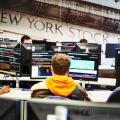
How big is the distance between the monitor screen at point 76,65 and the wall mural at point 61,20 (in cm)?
388

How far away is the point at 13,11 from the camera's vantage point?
5789mm

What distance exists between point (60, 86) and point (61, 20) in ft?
16.3

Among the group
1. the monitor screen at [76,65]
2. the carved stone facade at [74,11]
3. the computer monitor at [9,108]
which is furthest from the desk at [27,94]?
the carved stone facade at [74,11]

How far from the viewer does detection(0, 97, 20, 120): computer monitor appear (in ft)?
1.98

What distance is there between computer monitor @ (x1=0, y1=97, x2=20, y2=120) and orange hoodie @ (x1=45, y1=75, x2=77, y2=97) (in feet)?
2.07

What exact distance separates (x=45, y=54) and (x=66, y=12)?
13.4ft

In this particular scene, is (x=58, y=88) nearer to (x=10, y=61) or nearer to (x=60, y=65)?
(x=60, y=65)

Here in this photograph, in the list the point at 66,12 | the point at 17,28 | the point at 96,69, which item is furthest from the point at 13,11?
the point at 96,69

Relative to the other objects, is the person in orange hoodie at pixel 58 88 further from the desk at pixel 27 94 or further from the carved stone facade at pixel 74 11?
the carved stone facade at pixel 74 11

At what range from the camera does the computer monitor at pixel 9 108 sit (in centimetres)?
60

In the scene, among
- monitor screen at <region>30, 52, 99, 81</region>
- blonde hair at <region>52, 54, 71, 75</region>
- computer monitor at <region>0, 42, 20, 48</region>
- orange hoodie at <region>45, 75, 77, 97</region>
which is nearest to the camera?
orange hoodie at <region>45, 75, 77, 97</region>

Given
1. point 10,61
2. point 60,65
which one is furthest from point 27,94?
point 60,65

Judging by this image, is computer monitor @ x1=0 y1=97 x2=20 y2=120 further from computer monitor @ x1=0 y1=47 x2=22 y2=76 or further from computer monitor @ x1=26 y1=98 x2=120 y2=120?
computer monitor @ x1=0 y1=47 x2=22 y2=76

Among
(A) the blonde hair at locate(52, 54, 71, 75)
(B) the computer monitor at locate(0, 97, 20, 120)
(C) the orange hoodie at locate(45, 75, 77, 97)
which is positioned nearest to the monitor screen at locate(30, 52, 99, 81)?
(A) the blonde hair at locate(52, 54, 71, 75)
